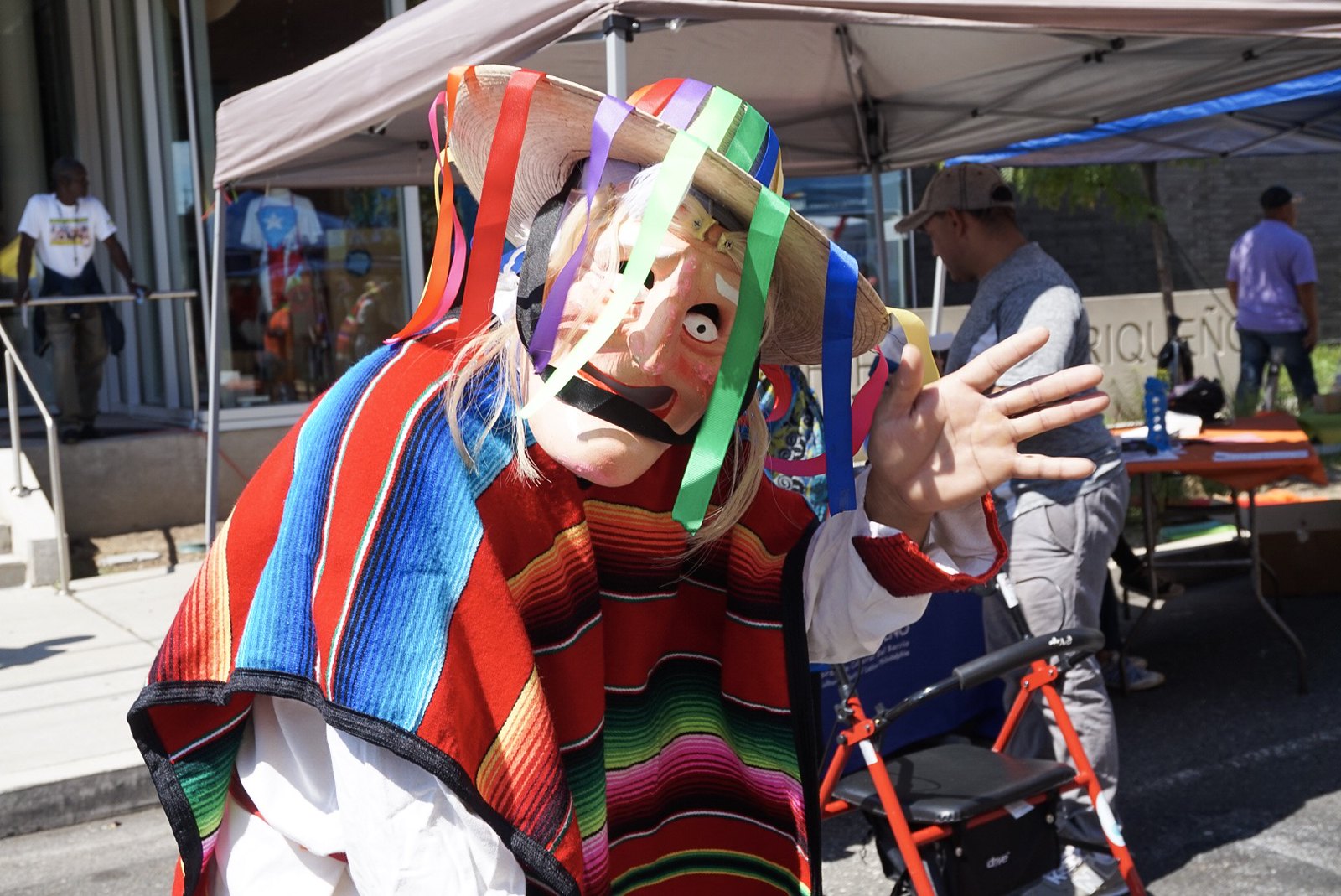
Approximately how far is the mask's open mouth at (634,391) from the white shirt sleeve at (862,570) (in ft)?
1.20

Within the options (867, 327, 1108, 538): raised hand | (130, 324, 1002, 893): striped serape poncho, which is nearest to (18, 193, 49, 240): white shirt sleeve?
(130, 324, 1002, 893): striped serape poncho

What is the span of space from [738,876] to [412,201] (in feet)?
26.9

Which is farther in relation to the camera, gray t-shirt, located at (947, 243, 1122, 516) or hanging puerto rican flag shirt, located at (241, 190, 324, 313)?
hanging puerto rican flag shirt, located at (241, 190, 324, 313)

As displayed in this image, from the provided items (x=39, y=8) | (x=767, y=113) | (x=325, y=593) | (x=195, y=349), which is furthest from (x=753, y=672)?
(x=39, y=8)

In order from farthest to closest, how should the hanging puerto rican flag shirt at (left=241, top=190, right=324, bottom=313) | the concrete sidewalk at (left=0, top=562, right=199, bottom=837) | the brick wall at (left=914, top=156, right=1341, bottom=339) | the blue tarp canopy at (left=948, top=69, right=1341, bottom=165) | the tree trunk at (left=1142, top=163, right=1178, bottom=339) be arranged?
the brick wall at (left=914, top=156, right=1341, bottom=339)
the tree trunk at (left=1142, top=163, right=1178, bottom=339)
the hanging puerto rican flag shirt at (left=241, top=190, right=324, bottom=313)
the blue tarp canopy at (left=948, top=69, right=1341, bottom=165)
the concrete sidewalk at (left=0, top=562, right=199, bottom=837)

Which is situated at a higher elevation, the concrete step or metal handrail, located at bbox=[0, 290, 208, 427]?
metal handrail, located at bbox=[0, 290, 208, 427]

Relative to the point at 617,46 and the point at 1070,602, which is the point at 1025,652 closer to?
the point at 1070,602

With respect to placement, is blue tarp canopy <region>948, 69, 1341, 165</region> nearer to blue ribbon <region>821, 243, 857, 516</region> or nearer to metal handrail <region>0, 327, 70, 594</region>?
metal handrail <region>0, 327, 70, 594</region>

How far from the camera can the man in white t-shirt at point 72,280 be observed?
8164mm

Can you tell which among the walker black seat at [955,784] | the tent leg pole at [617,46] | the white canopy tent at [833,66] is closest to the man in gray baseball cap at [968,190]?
the white canopy tent at [833,66]

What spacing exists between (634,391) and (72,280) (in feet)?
25.9

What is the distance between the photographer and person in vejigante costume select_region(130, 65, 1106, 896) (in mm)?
1248

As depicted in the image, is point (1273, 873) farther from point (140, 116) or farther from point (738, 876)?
point (140, 116)

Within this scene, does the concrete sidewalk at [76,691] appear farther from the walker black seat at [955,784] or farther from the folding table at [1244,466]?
the folding table at [1244,466]
